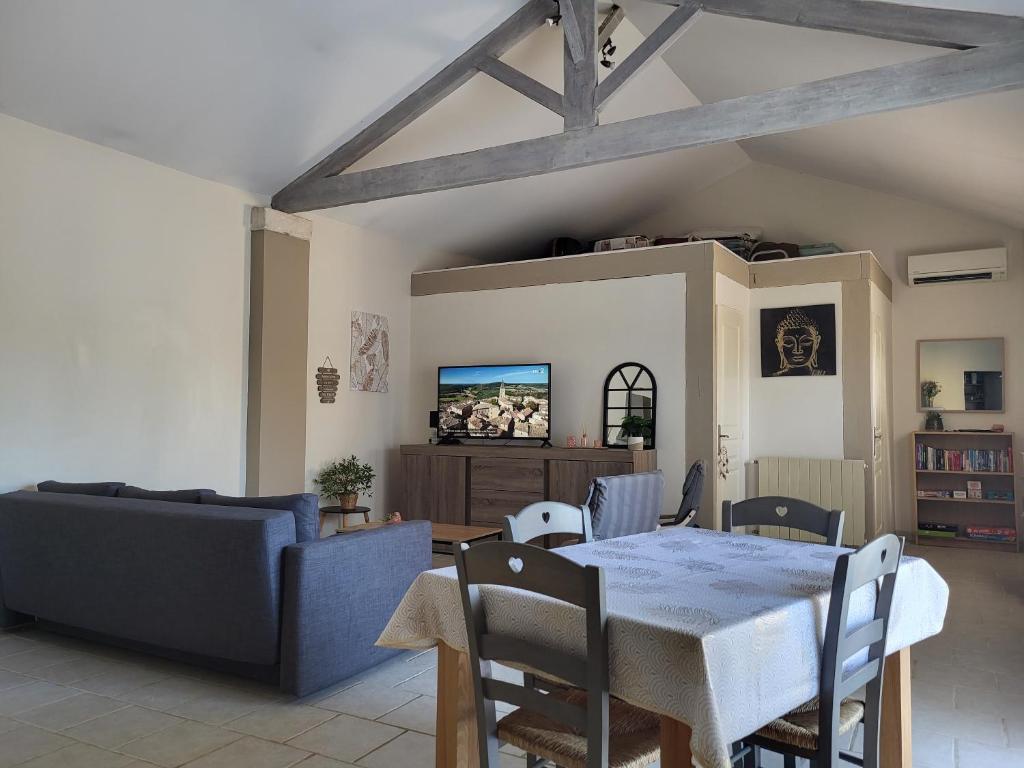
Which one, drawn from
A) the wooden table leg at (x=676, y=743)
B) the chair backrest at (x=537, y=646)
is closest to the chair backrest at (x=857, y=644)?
the wooden table leg at (x=676, y=743)

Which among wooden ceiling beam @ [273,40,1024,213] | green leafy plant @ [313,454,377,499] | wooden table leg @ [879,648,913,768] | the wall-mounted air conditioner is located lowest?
wooden table leg @ [879,648,913,768]

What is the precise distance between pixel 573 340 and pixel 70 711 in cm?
498

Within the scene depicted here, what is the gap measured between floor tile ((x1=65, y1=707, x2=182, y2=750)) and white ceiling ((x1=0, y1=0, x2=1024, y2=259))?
3.45 metres

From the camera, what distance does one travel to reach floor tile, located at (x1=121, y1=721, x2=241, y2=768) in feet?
8.75

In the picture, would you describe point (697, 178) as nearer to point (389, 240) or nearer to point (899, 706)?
point (389, 240)

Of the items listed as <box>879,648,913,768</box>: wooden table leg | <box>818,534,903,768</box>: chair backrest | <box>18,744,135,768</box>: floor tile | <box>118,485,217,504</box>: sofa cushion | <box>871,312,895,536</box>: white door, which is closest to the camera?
<box>818,534,903,768</box>: chair backrest

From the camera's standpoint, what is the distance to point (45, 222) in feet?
15.4

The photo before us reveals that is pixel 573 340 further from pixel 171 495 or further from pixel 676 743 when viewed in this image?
pixel 676 743

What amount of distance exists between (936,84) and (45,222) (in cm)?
502

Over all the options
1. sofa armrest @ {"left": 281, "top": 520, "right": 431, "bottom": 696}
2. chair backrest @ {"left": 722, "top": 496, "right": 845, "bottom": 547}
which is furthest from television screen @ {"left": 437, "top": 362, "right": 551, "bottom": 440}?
Result: chair backrest @ {"left": 722, "top": 496, "right": 845, "bottom": 547}

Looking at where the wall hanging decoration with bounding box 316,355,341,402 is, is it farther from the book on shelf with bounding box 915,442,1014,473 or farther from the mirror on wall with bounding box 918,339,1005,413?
the mirror on wall with bounding box 918,339,1005,413

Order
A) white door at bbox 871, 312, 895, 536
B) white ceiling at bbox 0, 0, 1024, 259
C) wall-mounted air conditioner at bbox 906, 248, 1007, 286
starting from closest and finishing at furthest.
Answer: white ceiling at bbox 0, 0, 1024, 259, white door at bbox 871, 312, 895, 536, wall-mounted air conditioner at bbox 906, 248, 1007, 286

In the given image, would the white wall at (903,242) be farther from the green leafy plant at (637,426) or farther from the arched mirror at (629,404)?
the green leafy plant at (637,426)

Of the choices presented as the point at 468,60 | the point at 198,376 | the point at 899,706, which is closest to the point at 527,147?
the point at 468,60
